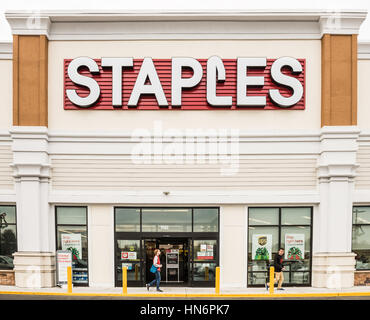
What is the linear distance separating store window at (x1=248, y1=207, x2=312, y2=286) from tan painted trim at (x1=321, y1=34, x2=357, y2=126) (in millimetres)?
3757

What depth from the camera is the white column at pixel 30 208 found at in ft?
39.0

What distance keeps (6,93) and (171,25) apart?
7066 millimetres

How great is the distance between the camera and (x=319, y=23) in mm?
12172

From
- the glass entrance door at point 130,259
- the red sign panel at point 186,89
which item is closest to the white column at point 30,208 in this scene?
the red sign panel at point 186,89

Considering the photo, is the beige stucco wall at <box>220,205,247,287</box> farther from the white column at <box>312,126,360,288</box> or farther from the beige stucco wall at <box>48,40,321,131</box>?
the beige stucco wall at <box>48,40,321,131</box>

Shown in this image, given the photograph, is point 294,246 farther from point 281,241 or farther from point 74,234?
point 74,234

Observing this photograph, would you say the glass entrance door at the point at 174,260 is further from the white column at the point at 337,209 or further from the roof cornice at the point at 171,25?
the roof cornice at the point at 171,25

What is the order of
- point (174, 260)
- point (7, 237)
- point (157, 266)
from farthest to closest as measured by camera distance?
point (174, 260)
point (7, 237)
point (157, 266)

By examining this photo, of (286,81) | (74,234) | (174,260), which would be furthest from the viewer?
(174,260)

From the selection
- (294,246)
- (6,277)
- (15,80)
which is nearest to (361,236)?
(294,246)

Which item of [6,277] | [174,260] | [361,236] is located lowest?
[6,277]

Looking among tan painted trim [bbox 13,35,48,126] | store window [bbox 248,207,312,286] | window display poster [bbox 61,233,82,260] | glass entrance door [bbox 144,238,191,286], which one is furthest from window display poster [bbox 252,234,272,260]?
tan painted trim [bbox 13,35,48,126]

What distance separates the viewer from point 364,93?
40.7 ft

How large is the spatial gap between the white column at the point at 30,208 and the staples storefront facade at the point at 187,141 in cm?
8
